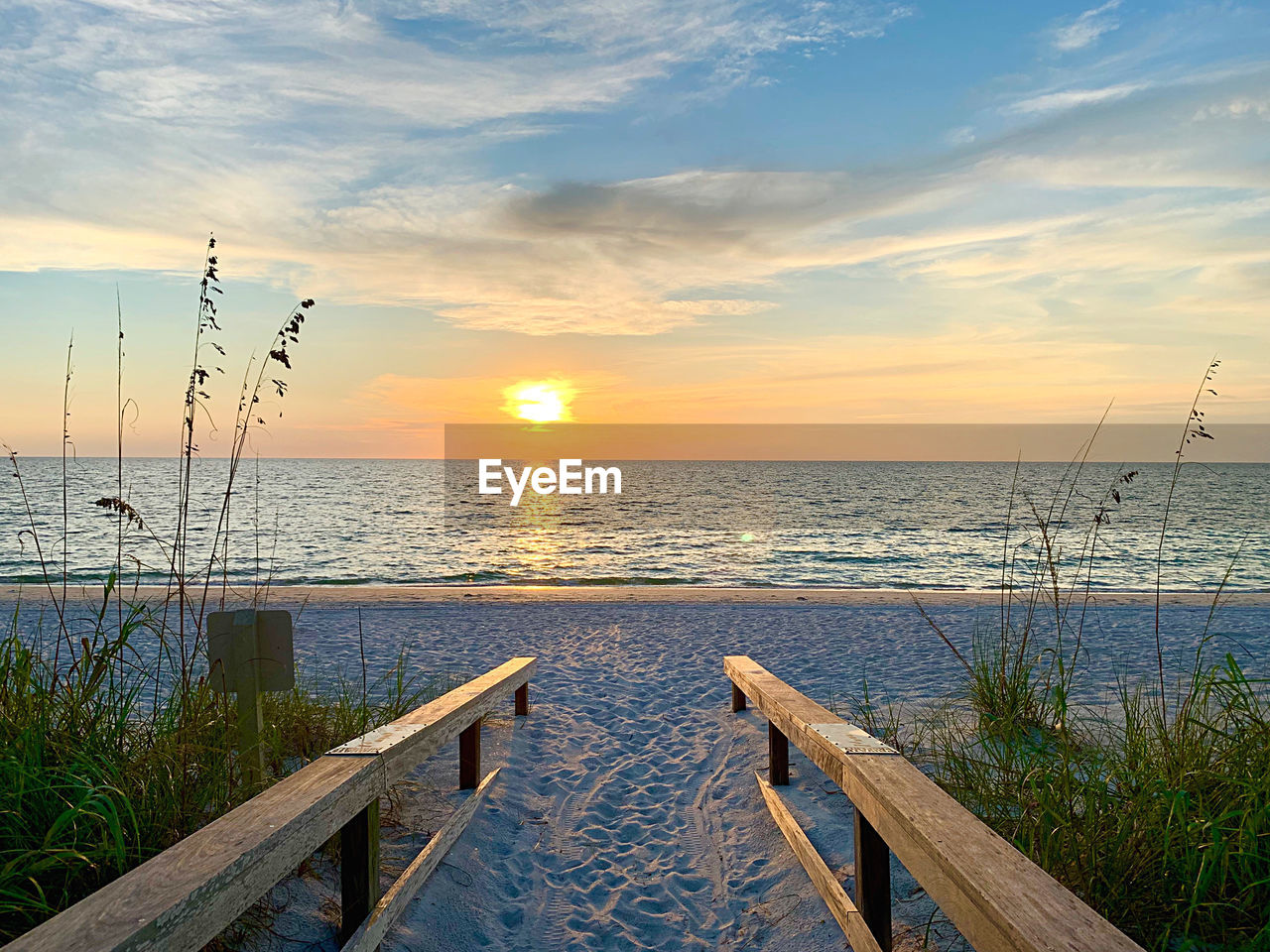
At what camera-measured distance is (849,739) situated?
3.29 meters

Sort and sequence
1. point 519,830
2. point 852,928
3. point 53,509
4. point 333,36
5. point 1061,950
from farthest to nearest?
point 53,509 < point 333,36 < point 519,830 < point 852,928 < point 1061,950

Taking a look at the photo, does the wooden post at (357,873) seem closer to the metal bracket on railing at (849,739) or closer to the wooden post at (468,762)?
the wooden post at (468,762)

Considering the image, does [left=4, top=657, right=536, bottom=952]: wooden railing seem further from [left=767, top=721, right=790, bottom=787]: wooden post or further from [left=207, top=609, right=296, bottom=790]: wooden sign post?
[left=767, top=721, right=790, bottom=787]: wooden post

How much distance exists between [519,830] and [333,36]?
8723mm

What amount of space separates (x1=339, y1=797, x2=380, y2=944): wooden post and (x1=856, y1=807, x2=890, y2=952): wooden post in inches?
71.8

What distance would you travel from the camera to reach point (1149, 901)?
2469 mm

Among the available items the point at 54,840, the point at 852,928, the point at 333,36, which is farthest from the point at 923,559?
the point at 54,840

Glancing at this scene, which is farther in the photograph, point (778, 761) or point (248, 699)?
point (778, 761)

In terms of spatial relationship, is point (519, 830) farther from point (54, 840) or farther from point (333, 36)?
point (333, 36)

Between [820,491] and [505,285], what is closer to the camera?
[505,285]

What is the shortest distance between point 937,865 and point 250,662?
2738 mm

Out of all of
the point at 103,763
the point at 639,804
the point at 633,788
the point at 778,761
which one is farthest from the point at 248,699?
the point at 778,761

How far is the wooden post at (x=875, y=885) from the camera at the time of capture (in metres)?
2.73

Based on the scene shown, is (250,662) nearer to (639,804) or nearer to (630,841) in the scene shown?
(630,841)
